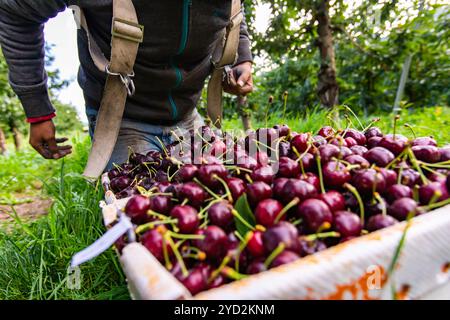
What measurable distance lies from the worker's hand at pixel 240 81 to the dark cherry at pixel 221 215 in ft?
4.49

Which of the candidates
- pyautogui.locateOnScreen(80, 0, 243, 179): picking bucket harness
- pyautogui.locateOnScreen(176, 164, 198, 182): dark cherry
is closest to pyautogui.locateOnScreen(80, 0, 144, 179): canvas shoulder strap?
pyautogui.locateOnScreen(80, 0, 243, 179): picking bucket harness

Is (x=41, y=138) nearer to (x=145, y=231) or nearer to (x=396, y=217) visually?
(x=145, y=231)

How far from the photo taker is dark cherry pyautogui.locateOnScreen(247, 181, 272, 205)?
0.68 m

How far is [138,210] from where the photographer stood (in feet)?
2.24

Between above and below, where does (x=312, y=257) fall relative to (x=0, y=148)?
below

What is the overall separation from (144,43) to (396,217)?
135 centimetres

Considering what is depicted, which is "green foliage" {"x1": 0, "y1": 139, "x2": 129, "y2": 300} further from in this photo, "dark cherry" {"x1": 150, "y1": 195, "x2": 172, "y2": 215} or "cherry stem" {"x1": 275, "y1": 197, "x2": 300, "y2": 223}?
"cherry stem" {"x1": 275, "y1": 197, "x2": 300, "y2": 223}

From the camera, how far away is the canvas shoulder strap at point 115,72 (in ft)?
4.31

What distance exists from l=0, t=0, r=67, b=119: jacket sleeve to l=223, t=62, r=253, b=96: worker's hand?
93cm

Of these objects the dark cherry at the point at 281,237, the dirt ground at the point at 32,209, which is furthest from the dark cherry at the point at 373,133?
the dirt ground at the point at 32,209

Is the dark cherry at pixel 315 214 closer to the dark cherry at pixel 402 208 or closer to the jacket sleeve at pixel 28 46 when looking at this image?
the dark cherry at pixel 402 208

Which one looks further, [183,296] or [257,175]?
[257,175]
